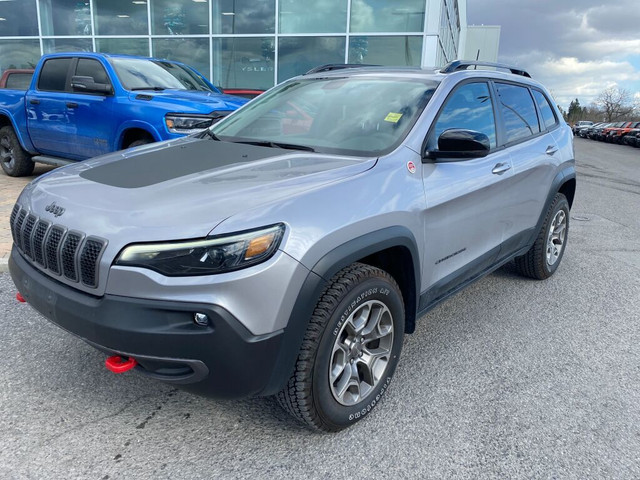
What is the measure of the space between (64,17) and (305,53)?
24.0 feet

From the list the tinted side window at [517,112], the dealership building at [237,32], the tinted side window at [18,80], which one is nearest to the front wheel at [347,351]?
the tinted side window at [517,112]

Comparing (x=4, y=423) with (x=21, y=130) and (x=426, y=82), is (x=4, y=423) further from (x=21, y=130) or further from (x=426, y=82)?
(x=21, y=130)

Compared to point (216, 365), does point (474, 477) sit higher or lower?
lower

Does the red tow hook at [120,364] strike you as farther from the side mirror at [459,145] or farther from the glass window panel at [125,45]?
the glass window panel at [125,45]

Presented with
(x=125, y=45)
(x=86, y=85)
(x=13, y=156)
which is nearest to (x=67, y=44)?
(x=125, y=45)

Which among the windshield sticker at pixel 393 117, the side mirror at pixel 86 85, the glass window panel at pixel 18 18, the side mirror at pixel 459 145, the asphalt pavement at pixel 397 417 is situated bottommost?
the asphalt pavement at pixel 397 417

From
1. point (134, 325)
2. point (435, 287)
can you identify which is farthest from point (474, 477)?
point (134, 325)

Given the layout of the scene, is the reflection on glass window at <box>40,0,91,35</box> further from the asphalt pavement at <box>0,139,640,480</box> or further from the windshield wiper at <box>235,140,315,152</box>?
the windshield wiper at <box>235,140,315,152</box>

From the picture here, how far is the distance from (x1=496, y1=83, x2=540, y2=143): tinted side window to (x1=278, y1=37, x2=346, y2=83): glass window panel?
1026cm

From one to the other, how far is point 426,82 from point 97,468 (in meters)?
2.72

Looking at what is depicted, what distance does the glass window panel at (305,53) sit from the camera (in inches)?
553

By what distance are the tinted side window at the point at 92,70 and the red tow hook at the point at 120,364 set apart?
18.2 feet

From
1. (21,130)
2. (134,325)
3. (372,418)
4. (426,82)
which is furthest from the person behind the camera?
(21,130)

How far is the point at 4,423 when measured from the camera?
2.52 meters
